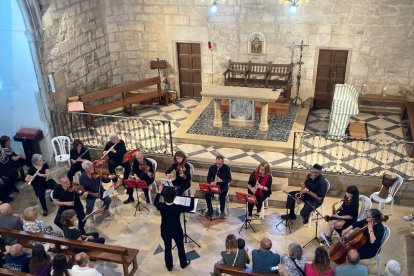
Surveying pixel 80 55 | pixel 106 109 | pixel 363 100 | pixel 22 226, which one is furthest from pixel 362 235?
pixel 80 55

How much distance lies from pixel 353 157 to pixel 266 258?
164 inches

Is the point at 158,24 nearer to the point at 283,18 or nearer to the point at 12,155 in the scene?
the point at 283,18

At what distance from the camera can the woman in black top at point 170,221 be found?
A: 5.44 m

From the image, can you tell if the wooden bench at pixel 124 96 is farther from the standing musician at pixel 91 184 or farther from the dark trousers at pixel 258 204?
the dark trousers at pixel 258 204

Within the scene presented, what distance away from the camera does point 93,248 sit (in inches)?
221

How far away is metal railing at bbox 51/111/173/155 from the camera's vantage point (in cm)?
910

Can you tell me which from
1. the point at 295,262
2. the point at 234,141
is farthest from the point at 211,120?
the point at 295,262

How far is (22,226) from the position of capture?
615cm

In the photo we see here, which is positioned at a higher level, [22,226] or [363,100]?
[363,100]

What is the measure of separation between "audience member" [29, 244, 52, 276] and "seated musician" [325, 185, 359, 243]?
3.99 m

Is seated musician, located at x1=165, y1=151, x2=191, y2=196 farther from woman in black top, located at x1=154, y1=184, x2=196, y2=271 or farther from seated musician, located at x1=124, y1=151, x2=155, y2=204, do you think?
woman in black top, located at x1=154, y1=184, x2=196, y2=271

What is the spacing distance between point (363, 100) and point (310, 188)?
4.61 meters

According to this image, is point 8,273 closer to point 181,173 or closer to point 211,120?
point 181,173

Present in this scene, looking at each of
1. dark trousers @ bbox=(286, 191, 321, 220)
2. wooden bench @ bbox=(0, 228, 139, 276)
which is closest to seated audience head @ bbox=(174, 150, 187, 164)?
wooden bench @ bbox=(0, 228, 139, 276)
